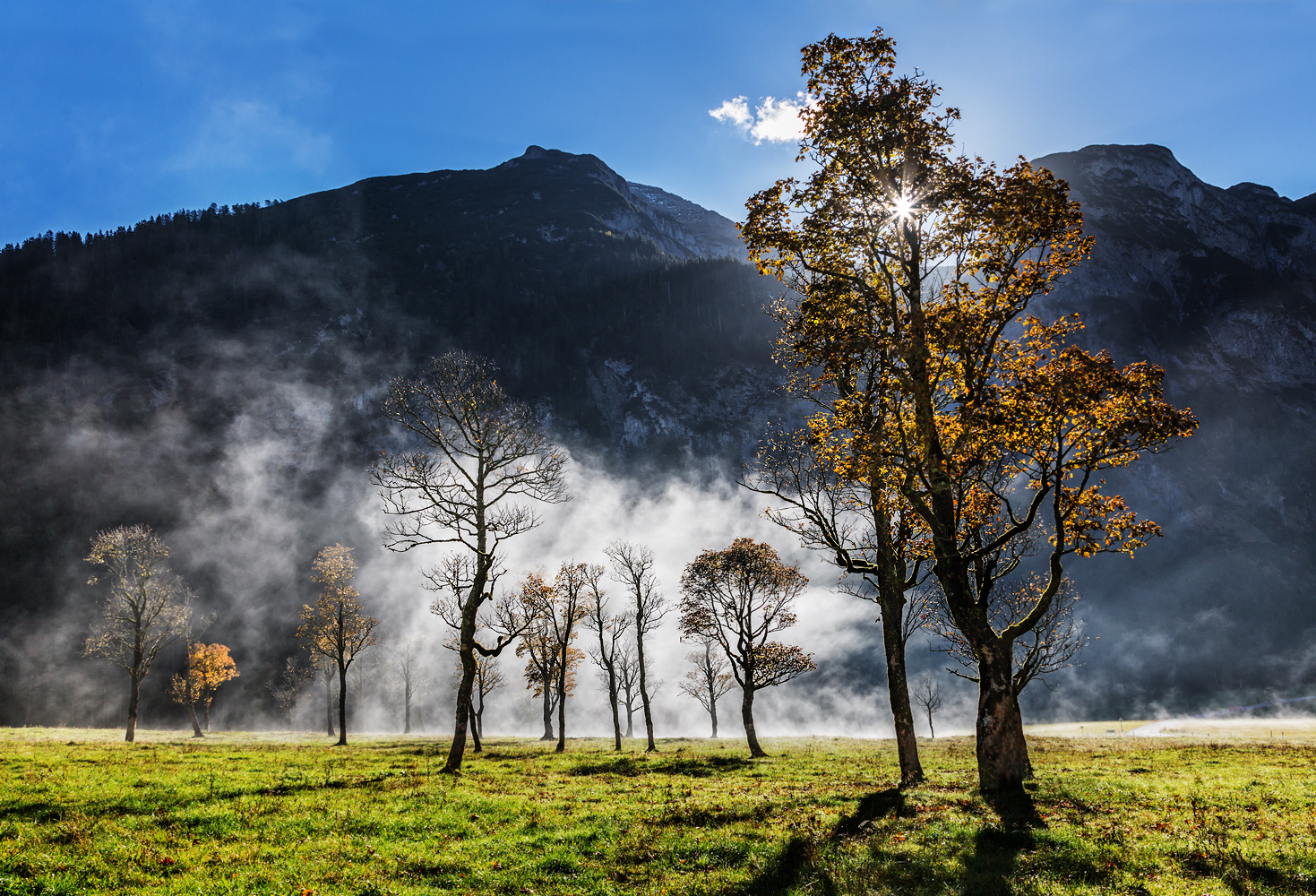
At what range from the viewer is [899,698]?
1733 centimetres

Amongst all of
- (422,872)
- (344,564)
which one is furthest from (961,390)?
(344,564)

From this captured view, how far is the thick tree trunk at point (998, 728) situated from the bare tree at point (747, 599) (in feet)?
84.1

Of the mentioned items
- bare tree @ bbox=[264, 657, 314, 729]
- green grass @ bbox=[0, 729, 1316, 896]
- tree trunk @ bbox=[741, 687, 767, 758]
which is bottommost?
bare tree @ bbox=[264, 657, 314, 729]

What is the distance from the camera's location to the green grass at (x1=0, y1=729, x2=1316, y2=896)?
28.3 feet

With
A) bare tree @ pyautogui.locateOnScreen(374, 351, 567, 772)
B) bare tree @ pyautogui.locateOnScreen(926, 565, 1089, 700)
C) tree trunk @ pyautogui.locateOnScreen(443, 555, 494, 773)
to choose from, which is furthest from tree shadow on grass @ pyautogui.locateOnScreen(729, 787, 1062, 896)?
tree trunk @ pyautogui.locateOnScreen(443, 555, 494, 773)

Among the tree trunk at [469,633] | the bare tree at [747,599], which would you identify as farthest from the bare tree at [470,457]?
the bare tree at [747,599]

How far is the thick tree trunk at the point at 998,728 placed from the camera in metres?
13.3

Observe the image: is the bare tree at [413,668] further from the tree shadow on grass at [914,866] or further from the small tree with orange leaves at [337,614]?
the tree shadow on grass at [914,866]

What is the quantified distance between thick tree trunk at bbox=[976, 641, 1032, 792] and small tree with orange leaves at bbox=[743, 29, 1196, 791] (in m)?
0.04

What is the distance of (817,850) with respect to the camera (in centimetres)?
1025

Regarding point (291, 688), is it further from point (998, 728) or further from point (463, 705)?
point (998, 728)

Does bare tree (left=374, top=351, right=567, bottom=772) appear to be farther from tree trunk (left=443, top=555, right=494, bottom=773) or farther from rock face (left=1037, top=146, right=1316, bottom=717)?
rock face (left=1037, top=146, right=1316, bottom=717)

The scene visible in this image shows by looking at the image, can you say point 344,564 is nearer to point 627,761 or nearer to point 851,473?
point 627,761

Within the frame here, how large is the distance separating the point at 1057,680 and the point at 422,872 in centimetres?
16337
